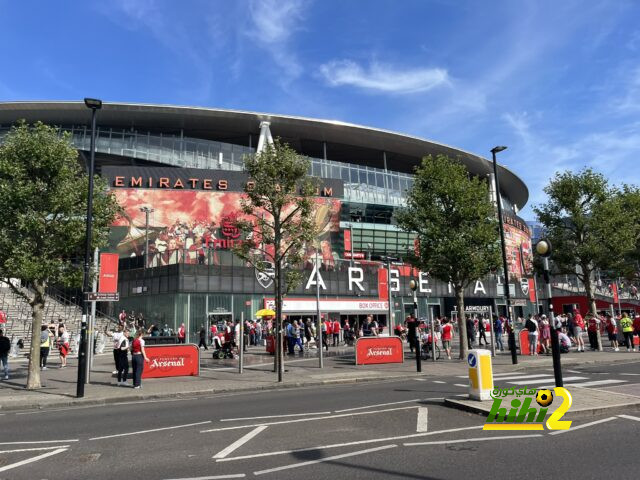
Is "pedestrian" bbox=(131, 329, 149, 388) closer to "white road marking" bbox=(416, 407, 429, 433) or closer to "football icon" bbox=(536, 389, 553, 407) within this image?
"white road marking" bbox=(416, 407, 429, 433)

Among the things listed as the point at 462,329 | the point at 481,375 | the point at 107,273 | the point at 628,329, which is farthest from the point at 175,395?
the point at 628,329

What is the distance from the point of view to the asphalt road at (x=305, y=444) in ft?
20.3

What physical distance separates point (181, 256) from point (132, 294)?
558cm

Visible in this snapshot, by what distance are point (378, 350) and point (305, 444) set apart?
14.3 meters

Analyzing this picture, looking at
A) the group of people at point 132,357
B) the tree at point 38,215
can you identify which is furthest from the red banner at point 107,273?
the group of people at point 132,357

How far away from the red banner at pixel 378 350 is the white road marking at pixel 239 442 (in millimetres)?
12505

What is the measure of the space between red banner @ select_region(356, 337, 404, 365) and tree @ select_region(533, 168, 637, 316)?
37.7 ft

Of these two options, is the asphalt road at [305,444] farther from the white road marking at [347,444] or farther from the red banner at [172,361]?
the red banner at [172,361]

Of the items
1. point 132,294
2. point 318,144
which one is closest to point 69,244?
point 132,294

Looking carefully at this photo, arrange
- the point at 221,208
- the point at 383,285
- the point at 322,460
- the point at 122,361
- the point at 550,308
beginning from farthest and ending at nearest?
the point at 221,208 → the point at 383,285 → the point at 122,361 → the point at 550,308 → the point at 322,460

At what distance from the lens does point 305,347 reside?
3106 centimetres

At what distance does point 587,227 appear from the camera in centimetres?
2664

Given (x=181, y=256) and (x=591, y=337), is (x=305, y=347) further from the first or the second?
(x=591, y=337)

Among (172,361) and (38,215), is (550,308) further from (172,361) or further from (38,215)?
(38,215)
